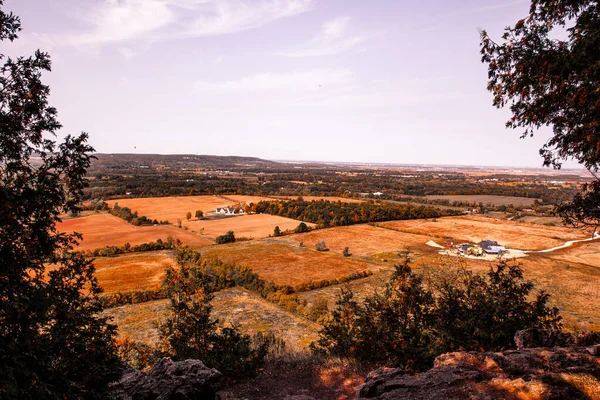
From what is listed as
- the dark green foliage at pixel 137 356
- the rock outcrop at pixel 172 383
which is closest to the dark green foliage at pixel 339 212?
the dark green foliage at pixel 137 356

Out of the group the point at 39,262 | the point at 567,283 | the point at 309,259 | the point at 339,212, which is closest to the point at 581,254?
the point at 567,283

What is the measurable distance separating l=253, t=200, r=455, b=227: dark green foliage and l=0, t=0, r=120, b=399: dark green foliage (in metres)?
77.8

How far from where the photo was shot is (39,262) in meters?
6.95

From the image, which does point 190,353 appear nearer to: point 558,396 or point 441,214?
point 558,396

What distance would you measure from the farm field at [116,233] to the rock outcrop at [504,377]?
6048 centimetres

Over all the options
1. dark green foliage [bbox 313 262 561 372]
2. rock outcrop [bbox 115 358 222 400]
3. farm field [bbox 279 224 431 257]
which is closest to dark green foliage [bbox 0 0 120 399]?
rock outcrop [bbox 115 358 222 400]

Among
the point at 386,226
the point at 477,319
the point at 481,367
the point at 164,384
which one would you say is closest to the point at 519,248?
the point at 386,226

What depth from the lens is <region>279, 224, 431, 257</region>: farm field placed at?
63.3 meters

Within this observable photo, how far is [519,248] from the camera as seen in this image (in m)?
63.3

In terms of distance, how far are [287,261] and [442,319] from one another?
139 ft

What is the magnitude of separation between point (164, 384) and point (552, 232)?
95181 mm

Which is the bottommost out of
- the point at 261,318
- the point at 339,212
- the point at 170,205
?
the point at 261,318

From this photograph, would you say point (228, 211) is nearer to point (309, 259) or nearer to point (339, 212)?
point (339, 212)

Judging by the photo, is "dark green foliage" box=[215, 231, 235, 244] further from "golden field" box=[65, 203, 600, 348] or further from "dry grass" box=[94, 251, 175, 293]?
"dry grass" box=[94, 251, 175, 293]
